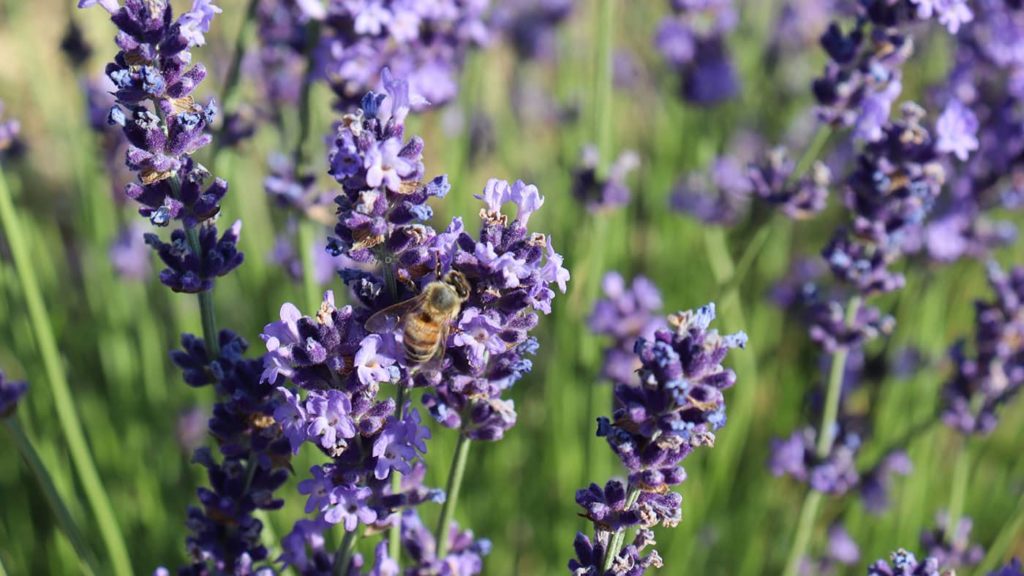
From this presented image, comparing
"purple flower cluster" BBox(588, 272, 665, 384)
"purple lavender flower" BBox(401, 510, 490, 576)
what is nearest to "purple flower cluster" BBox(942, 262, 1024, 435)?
"purple flower cluster" BBox(588, 272, 665, 384)

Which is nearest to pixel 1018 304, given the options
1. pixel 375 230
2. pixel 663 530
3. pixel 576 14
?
pixel 663 530

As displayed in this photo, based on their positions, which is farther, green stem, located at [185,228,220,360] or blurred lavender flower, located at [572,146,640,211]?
blurred lavender flower, located at [572,146,640,211]

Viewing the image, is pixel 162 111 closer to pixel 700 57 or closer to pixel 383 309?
pixel 383 309

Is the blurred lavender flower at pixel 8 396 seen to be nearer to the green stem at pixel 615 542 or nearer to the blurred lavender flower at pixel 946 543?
the green stem at pixel 615 542

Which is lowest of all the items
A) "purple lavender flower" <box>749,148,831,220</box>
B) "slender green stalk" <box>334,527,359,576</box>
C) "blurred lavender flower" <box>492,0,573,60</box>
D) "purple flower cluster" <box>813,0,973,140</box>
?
"slender green stalk" <box>334,527,359,576</box>

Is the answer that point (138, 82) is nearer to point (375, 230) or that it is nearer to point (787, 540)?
point (375, 230)

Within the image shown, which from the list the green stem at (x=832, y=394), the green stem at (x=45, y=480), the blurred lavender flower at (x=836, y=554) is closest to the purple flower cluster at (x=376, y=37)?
the green stem at (x=45, y=480)

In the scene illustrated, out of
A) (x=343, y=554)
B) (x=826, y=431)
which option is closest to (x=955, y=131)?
(x=826, y=431)

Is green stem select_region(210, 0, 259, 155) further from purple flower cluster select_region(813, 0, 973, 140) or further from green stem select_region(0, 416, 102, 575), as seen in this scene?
purple flower cluster select_region(813, 0, 973, 140)
